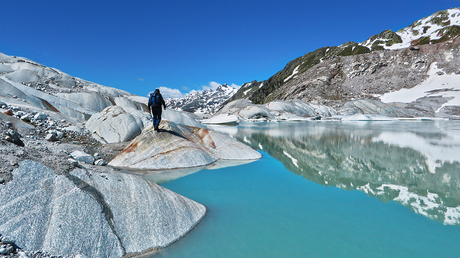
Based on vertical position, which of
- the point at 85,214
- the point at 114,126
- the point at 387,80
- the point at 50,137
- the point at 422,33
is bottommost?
the point at 85,214

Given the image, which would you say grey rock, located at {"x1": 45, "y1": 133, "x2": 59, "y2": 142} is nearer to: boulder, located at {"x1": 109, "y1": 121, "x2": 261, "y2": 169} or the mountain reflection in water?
boulder, located at {"x1": 109, "y1": 121, "x2": 261, "y2": 169}

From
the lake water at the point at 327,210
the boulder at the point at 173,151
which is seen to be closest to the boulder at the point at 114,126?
the boulder at the point at 173,151

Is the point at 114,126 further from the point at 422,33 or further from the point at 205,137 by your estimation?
the point at 422,33

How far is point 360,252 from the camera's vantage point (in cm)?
414

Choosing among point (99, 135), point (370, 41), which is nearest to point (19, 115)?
point (99, 135)

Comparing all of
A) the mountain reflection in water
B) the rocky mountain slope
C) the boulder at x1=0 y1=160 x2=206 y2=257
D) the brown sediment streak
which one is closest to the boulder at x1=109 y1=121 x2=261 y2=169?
the brown sediment streak

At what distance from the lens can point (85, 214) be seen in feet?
12.9

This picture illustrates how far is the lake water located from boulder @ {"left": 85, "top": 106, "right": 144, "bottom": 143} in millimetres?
7698

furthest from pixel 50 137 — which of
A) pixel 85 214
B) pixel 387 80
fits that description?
pixel 387 80

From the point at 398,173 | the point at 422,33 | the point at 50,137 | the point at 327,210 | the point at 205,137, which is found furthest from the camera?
the point at 422,33

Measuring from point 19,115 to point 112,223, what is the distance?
13789 mm

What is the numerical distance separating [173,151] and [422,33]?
17633 cm

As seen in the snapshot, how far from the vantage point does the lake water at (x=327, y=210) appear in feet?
14.1

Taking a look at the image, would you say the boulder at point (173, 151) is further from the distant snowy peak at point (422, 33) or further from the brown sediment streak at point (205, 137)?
the distant snowy peak at point (422, 33)
